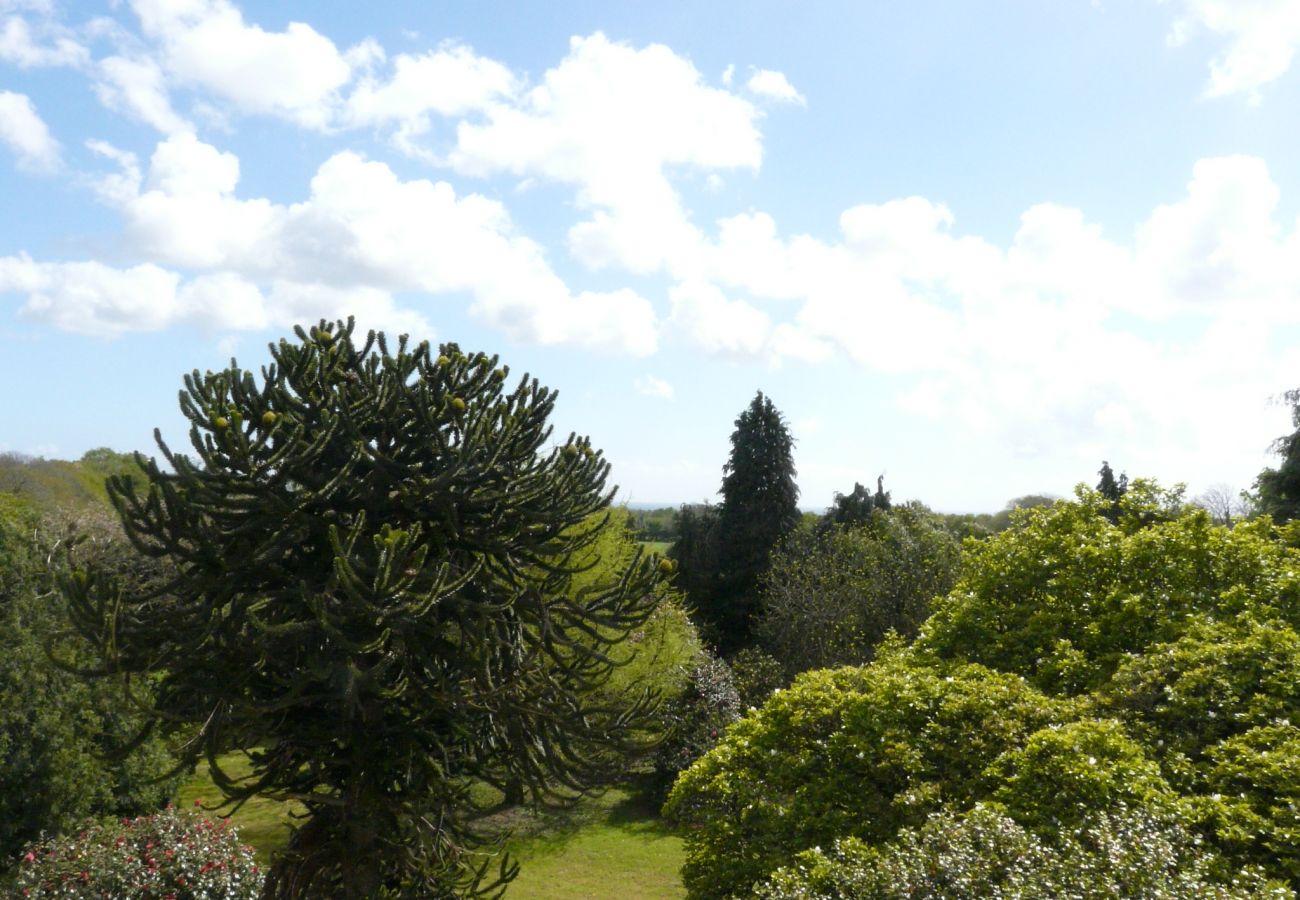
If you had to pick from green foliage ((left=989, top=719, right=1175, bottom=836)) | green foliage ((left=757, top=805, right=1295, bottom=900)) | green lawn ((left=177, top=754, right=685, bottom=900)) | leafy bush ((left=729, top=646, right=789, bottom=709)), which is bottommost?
green lawn ((left=177, top=754, right=685, bottom=900))

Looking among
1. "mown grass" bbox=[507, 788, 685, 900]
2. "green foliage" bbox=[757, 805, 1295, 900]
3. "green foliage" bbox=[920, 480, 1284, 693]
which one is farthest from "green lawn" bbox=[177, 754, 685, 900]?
"green foliage" bbox=[757, 805, 1295, 900]

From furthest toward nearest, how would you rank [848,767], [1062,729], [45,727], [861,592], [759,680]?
1. [861,592]
2. [759,680]
3. [45,727]
4. [848,767]
5. [1062,729]

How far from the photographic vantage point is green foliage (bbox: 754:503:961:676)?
23.3 meters

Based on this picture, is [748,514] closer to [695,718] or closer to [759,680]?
[759,680]

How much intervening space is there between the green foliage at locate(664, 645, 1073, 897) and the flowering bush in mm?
6589

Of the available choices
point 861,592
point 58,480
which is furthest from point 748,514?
point 58,480

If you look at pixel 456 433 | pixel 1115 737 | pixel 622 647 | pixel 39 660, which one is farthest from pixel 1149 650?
pixel 39 660

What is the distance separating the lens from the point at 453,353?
8875 millimetres

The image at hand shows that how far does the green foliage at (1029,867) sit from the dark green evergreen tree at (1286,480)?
1942cm

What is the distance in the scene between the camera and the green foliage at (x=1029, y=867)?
5.86 meters

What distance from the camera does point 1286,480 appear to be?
22516mm

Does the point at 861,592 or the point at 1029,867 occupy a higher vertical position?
the point at 861,592

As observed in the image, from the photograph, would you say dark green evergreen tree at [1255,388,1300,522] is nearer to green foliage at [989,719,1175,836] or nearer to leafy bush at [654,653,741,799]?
leafy bush at [654,653,741,799]

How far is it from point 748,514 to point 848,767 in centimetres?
2597
